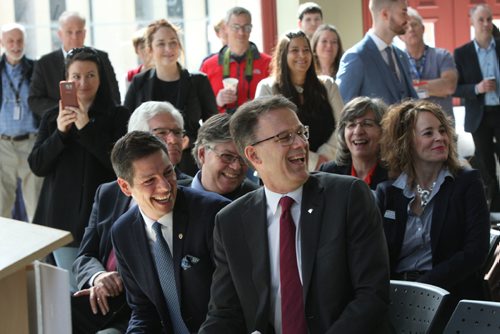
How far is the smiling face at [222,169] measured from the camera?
3.97 meters

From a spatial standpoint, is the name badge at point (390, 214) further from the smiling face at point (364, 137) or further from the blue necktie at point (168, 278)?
the blue necktie at point (168, 278)

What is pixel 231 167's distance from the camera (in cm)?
397

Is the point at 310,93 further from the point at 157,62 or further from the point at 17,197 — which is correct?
the point at 17,197

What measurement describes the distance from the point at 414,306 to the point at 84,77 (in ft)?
8.08

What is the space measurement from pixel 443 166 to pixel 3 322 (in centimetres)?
198

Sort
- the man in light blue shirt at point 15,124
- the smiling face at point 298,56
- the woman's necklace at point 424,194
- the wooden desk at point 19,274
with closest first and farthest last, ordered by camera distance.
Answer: the wooden desk at point 19,274
the woman's necklace at point 424,194
the smiling face at point 298,56
the man in light blue shirt at point 15,124

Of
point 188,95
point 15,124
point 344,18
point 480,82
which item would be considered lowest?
point 15,124

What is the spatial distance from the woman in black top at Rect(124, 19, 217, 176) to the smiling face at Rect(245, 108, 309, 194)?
266 cm

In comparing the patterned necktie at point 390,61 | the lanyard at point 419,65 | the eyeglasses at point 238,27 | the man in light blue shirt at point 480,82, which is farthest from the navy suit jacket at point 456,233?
the man in light blue shirt at point 480,82

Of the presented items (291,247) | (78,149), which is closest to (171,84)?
(78,149)

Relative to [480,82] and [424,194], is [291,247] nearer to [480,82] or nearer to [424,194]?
[424,194]

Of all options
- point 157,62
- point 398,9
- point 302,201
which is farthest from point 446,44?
point 302,201

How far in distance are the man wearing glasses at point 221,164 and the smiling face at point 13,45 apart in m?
3.58

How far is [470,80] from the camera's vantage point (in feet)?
25.6
